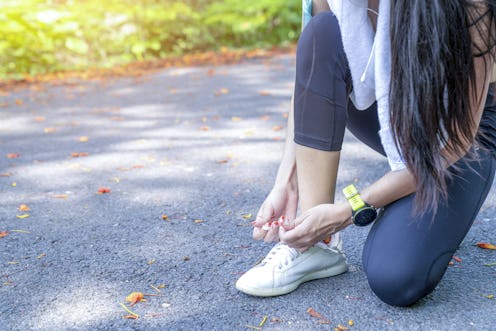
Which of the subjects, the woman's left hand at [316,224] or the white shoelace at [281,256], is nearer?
the woman's left hand at [316,224]

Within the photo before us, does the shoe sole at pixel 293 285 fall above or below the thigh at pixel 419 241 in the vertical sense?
below

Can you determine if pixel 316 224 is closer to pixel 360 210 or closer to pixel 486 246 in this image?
pixel 360 210

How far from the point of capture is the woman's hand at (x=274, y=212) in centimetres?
181

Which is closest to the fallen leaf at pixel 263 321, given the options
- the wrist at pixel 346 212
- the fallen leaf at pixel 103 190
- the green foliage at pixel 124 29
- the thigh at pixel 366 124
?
the wrist at pixel 346 212

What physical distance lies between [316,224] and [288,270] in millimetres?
193

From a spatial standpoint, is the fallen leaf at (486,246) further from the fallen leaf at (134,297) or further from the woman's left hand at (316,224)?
the fallen leaf at (134,297)

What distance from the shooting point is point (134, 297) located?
178cm

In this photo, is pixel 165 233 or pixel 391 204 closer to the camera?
pixel 391 204

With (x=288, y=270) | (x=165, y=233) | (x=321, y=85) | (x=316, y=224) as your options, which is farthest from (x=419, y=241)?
(x=165, y=233)

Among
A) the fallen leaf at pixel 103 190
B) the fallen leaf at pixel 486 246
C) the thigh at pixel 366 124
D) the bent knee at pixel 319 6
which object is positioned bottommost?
the fallen leaf at pixel 103 190

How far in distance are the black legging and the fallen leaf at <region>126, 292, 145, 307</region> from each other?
658 millimetres

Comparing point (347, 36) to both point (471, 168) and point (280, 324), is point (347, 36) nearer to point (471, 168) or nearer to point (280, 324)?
point (471, 168)

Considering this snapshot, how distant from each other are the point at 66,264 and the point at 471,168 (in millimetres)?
1338

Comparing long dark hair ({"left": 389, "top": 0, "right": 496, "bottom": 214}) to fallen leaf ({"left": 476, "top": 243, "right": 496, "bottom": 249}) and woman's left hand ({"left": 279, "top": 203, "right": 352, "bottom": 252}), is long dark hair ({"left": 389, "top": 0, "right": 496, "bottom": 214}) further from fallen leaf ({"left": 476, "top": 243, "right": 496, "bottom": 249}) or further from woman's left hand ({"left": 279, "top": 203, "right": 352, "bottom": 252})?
fallen leaf ({"left": 476, "top": 243, "right": 496, "bottom": 249})
